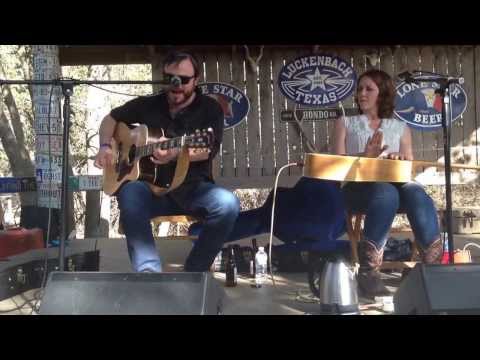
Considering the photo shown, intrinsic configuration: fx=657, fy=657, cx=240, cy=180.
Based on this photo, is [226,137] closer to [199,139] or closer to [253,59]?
[253,59]

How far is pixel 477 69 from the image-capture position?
6820 mm

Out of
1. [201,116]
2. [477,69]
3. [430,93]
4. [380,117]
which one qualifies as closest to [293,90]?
[430,93]

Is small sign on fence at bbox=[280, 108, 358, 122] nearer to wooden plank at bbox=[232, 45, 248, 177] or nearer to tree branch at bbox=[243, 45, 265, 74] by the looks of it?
wooden plank at bbox=[232, 45, 248, 177]

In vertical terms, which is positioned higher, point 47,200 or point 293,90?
point 293,90

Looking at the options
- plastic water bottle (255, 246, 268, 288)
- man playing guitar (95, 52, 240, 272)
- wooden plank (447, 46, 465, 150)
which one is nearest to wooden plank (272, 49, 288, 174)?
wooden plank (447, 46, 465, 150)

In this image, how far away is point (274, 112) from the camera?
678 cm

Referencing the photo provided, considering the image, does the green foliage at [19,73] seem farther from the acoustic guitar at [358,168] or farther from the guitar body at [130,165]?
the acoustic guitar at [358,168]

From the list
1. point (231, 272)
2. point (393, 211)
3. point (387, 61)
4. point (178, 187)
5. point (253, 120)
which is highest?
point (387, 61)

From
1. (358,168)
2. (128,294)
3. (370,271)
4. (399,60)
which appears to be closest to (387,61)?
(399,60)

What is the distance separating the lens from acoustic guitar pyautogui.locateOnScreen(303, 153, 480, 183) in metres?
3.93

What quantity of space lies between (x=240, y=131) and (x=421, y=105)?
1.89m

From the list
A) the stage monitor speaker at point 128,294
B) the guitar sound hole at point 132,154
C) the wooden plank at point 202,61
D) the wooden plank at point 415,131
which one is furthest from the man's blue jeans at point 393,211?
the wooden plank at point 202,61

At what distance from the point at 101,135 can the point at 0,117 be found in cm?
552
